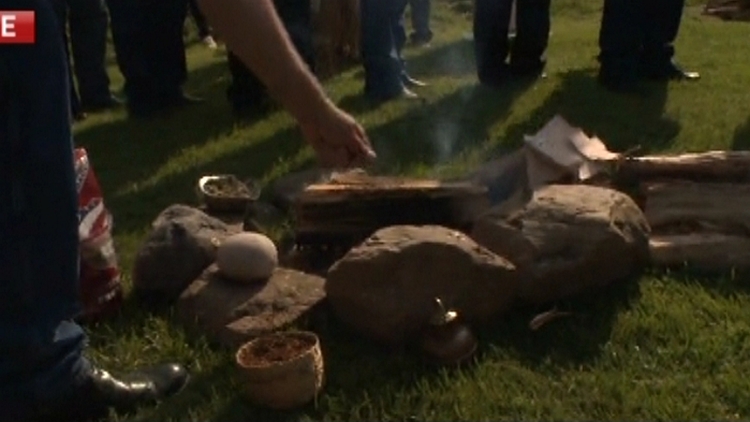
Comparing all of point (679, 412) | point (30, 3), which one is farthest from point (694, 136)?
point (30, 3)

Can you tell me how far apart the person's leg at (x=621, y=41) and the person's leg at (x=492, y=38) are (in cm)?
48

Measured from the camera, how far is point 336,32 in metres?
7.12

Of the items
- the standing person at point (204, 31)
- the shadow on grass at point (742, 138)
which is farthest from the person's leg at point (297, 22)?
the standing person at point (204, 31)

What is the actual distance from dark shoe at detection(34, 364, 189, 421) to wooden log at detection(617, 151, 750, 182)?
5.61ft

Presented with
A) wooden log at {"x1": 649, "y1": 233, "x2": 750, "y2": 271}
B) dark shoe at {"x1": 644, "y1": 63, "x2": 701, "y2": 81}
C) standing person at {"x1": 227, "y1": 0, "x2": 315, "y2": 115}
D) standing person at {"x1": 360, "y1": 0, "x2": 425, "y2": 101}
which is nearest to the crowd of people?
wooden log at {"x1": 649, "y1": 233, "x2": 750, "y2": 271}

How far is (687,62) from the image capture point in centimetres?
636

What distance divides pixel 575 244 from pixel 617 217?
0.57ft

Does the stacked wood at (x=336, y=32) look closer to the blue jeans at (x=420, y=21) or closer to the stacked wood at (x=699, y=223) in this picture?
the blue jeans at (x=420, y=21)

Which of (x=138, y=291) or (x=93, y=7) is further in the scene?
(x=93, y=7)

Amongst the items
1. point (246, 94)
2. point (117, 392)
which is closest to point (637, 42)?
point (246, 94)

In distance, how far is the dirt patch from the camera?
2678mm

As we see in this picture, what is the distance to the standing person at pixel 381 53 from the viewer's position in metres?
5.64

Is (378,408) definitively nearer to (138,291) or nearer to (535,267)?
(535,267)

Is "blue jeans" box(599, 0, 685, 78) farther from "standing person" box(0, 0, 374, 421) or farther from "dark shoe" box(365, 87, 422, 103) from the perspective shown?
"standing person" box(0, 0, 374, 421)
